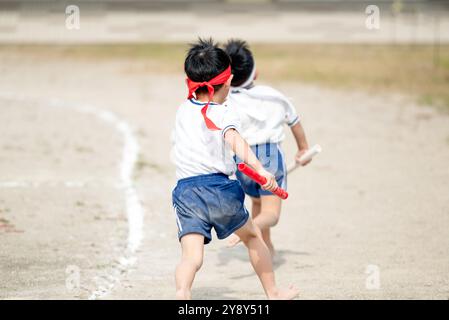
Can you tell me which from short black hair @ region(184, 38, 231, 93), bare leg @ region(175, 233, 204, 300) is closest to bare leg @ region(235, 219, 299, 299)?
bare leg @ region(175, 233, 204, 300)

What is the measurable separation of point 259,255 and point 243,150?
785 mm

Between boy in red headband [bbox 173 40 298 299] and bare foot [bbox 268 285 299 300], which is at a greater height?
boy in red headband [bbox 173 40 298 299]

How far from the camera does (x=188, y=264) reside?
5.00 meters

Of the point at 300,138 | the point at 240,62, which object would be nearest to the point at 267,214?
the point at 300,138

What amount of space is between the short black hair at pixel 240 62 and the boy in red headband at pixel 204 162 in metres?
1.18

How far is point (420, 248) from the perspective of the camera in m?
6.94

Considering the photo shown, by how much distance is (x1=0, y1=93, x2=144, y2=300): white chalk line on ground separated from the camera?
6.18 metres

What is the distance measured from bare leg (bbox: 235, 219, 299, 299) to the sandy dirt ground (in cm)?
44

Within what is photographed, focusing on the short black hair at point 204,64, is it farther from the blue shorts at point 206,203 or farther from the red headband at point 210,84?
the blue shorts at point 206,203

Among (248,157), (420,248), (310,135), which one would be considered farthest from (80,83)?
(248,157)

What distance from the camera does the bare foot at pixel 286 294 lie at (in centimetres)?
545

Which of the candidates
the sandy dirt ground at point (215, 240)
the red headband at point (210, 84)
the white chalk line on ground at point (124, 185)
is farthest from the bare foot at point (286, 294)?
the red headband at point (210, 84)

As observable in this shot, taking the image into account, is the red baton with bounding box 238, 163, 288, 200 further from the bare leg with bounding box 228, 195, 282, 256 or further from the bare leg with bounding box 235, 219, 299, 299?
the bare leg with bounding box 228, 195, 282, 256
